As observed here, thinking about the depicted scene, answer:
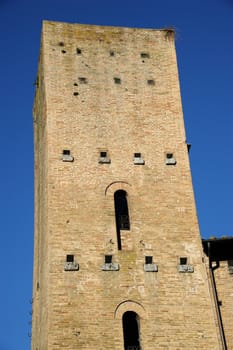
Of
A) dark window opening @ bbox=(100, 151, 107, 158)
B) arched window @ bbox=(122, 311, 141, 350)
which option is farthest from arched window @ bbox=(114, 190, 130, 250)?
arched window @ bbox=(122, 311, 141, 350)

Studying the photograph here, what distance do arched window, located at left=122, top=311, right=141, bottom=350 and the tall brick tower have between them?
0.09ft

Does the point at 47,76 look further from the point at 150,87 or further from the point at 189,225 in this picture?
the point at 189,225

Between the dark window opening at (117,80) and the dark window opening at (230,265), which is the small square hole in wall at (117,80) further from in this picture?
the dark window opening at (230,265)

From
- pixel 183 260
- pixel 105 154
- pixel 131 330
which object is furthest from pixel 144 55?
pixel 131 330

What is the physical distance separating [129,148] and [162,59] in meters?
4.05

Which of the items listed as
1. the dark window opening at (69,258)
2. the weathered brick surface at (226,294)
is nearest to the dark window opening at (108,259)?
the dark window opening at (69,258)

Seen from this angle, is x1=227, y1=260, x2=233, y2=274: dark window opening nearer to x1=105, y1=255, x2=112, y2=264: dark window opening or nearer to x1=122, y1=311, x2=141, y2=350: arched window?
x1=122, y1=311, x2=141, y2=350: arched window

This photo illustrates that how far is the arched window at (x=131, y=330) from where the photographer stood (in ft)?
57.6

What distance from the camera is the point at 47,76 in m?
21.7

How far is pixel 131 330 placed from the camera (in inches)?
701

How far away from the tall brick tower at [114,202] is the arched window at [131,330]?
0.09ft

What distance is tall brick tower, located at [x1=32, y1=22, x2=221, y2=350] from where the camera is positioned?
57.7 ft

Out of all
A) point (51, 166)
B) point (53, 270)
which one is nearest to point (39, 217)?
point (51, 166)

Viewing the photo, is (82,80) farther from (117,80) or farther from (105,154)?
(105,154)
